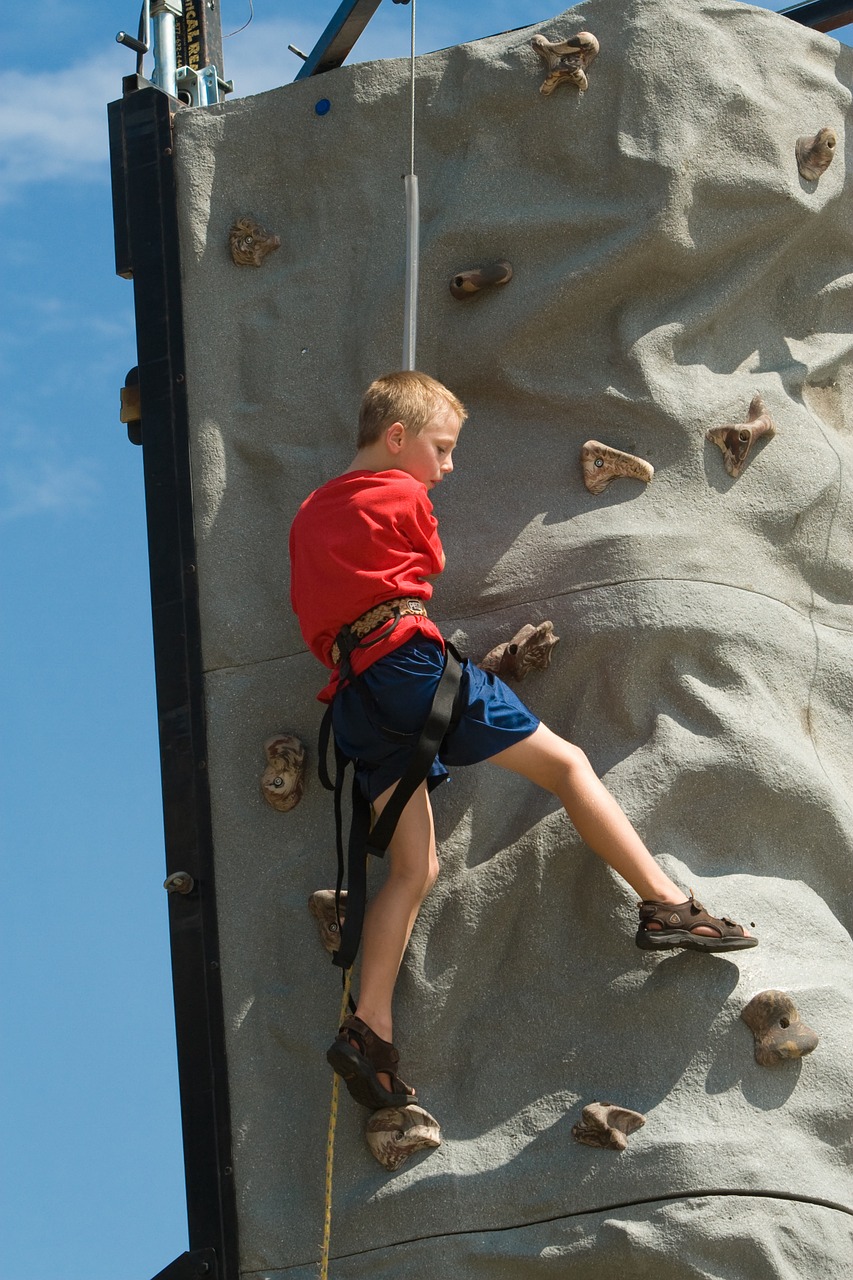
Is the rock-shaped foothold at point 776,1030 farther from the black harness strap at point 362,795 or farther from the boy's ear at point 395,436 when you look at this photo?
the boy's ear at point 395,436

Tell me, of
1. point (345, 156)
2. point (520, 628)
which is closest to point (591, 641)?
point (520, 628)

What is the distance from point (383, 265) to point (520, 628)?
1270mm

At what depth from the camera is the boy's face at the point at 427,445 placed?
508 centimetres

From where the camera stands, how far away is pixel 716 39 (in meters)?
5.96

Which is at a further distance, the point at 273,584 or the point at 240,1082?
the point at 273,584

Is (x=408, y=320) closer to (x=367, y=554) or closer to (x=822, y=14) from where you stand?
(x=367, y=554)

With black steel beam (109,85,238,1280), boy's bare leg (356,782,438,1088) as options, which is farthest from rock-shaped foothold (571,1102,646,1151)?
black steel beam (109,85,238,1280)

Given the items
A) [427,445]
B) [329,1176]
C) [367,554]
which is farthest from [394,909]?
[427,445]

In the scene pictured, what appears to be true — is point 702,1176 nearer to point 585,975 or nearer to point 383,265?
point 585,975

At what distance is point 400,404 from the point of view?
5.09 metres

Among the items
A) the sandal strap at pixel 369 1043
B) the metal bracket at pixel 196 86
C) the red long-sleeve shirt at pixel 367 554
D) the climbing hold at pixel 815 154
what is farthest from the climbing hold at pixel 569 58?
the sandal strap at pixel 369 1043

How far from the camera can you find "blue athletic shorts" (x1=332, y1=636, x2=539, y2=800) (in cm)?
490

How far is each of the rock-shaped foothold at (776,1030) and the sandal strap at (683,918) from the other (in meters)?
0.20

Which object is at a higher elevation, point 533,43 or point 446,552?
point 533,43
